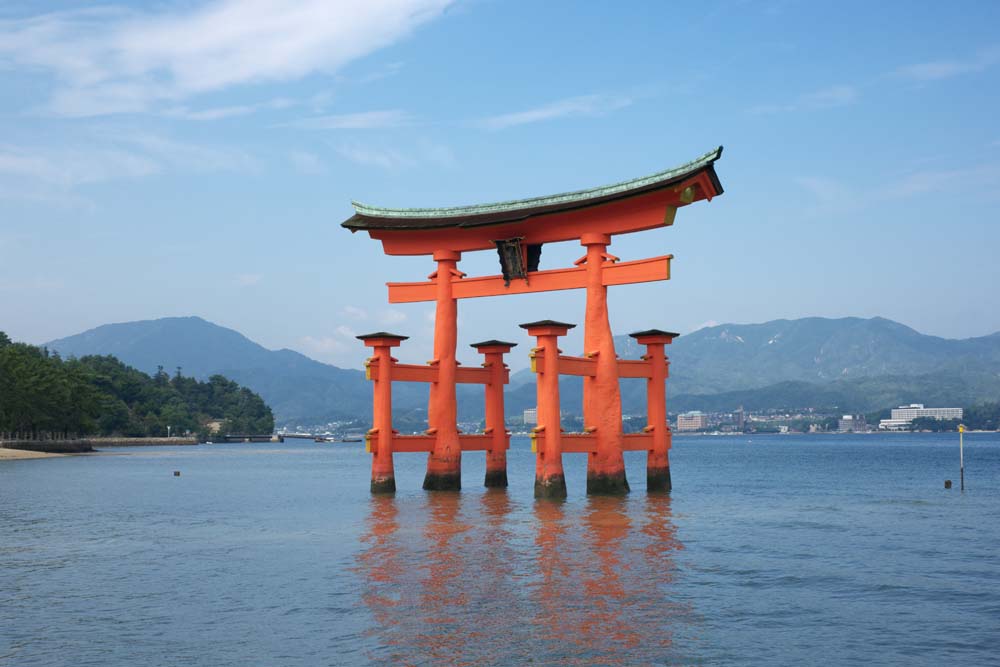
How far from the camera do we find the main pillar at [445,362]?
3931 centimetres

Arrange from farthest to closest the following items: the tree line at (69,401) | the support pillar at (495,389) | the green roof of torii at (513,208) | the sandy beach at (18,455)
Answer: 1. the tree line at (69,401)
2. the sandy beach at (18,455)
3. the support pillar at (495,389)
4. the green roof of torii at (513,208)

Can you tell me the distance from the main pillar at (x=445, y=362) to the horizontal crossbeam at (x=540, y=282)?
42 centimetres

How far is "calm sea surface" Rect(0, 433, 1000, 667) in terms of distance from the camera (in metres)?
14.9

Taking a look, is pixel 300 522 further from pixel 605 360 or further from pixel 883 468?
pixel 883 468

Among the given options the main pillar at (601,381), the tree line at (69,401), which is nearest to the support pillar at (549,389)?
the main pillar at (601,381)

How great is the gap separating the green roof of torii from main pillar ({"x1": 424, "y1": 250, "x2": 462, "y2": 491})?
4.86ft

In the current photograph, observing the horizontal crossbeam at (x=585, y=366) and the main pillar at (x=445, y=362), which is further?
the main pillar at (x=445, y=362)

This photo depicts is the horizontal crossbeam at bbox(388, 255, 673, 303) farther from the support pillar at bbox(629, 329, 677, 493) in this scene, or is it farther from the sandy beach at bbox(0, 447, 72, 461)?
the sandy beach at bbox(0, 447, 72, 461)

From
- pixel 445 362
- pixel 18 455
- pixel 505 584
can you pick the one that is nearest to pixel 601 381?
pixel 445 362

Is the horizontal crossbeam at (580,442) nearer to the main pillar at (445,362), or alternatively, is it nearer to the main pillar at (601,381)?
the main pillar at (601,381)

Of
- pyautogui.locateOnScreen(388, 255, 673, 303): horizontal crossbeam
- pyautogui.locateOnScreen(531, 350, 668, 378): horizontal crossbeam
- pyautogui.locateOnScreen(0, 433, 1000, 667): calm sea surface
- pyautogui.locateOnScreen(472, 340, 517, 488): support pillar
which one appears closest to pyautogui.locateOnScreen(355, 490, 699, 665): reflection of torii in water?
pyautogui.locateOnScreen(0, 433, 1000, 667): calm sea surface

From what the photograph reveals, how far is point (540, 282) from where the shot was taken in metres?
37.9

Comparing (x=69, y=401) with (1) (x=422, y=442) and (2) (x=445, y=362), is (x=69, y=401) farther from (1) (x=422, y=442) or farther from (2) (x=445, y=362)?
(2) (x=445, y=362)

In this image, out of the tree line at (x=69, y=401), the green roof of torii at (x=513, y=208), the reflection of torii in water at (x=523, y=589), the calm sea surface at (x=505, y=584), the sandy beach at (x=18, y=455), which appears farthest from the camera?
the tree line at (x=69, y=401)
